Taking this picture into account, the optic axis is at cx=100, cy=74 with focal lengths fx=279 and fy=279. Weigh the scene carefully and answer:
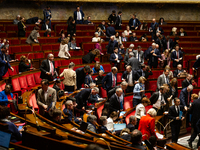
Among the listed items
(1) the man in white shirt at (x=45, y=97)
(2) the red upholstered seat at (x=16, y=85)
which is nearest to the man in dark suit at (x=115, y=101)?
(1) the man in white shirt at (x=45, y=97)

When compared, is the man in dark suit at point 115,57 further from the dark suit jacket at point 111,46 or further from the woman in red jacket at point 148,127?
the woman in red jacket at point 148,127

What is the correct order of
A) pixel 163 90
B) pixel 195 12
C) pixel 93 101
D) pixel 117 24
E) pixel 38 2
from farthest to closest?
1. pixel 195 12
2. pixel 38 2
3. pixel 117 24
4. pixel 163 90
5. pixel 93 101

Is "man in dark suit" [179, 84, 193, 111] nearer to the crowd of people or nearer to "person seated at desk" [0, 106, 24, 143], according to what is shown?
the crowd of people

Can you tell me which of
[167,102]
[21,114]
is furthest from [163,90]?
[21,114]

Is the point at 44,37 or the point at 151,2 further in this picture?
the point at 151,2

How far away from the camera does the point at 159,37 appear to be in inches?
307

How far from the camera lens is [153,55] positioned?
711 centimetres

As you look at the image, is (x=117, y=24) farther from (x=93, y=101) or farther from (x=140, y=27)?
(x=93, y=101)

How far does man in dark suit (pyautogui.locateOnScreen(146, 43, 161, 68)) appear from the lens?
7.08 m

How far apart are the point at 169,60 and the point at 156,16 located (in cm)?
485

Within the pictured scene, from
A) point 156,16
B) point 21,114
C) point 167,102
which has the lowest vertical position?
point 167,102

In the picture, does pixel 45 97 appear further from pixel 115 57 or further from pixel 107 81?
pixel 115 57

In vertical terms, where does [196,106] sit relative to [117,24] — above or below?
below

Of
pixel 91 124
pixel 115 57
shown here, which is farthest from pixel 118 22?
pixel 91 124
